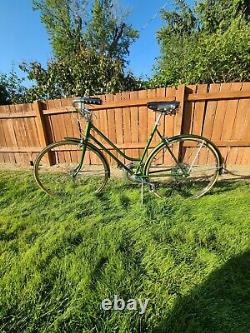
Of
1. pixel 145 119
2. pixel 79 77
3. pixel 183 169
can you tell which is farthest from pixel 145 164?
pixel 79 77

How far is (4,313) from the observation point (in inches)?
65.1

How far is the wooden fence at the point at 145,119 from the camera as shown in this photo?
3.40 meters

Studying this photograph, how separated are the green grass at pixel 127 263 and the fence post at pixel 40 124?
1.49 m

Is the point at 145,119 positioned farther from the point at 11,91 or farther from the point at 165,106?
the point at 11,91

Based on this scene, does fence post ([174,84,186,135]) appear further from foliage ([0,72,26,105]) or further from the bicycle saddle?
foliage ([0,72,26,105])

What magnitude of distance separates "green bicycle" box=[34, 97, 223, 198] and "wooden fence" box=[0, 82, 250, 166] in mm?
274

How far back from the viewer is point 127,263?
2.02 m

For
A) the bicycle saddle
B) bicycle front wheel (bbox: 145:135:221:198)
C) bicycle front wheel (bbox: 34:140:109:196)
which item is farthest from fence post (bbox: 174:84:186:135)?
bicycle front wheel (bbox: 34:140:109:196)

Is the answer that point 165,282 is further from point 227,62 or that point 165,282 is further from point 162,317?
point 227,62

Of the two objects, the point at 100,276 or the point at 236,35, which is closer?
the point at 100,276

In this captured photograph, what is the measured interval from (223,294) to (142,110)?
9.06 ft

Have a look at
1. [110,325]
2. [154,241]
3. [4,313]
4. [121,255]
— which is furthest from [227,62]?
[4,313]

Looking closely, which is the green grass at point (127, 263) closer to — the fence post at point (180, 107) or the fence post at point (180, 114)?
the fence post at point (180, 114)

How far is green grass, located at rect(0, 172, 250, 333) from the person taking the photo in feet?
5.22
